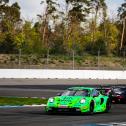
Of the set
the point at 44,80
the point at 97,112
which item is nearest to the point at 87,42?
the point at 44,80

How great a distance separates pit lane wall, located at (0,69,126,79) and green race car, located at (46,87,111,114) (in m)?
30.9

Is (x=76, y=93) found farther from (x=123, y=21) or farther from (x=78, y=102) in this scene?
(x=123, y=21)

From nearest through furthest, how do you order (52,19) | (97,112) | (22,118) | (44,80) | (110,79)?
(22,118) < (97,112) < (44,80) < (110,79) < (52,19)

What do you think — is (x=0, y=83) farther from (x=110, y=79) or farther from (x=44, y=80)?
(x=110, y=79)

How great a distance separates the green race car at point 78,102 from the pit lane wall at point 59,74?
3094cm

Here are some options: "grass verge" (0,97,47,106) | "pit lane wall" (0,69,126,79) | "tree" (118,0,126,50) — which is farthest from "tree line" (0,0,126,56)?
"grass verge" (0,97,47,106)

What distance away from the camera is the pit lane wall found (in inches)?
2116

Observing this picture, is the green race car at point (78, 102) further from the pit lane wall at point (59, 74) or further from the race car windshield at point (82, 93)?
the pit lane wall at point (59, 74)

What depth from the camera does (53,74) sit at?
185 ft

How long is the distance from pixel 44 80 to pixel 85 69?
7711mm

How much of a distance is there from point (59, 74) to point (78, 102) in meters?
35.5

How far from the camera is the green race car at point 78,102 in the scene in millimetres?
21234

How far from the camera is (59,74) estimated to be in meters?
57.0

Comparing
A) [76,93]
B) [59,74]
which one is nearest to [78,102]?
[76,93]
